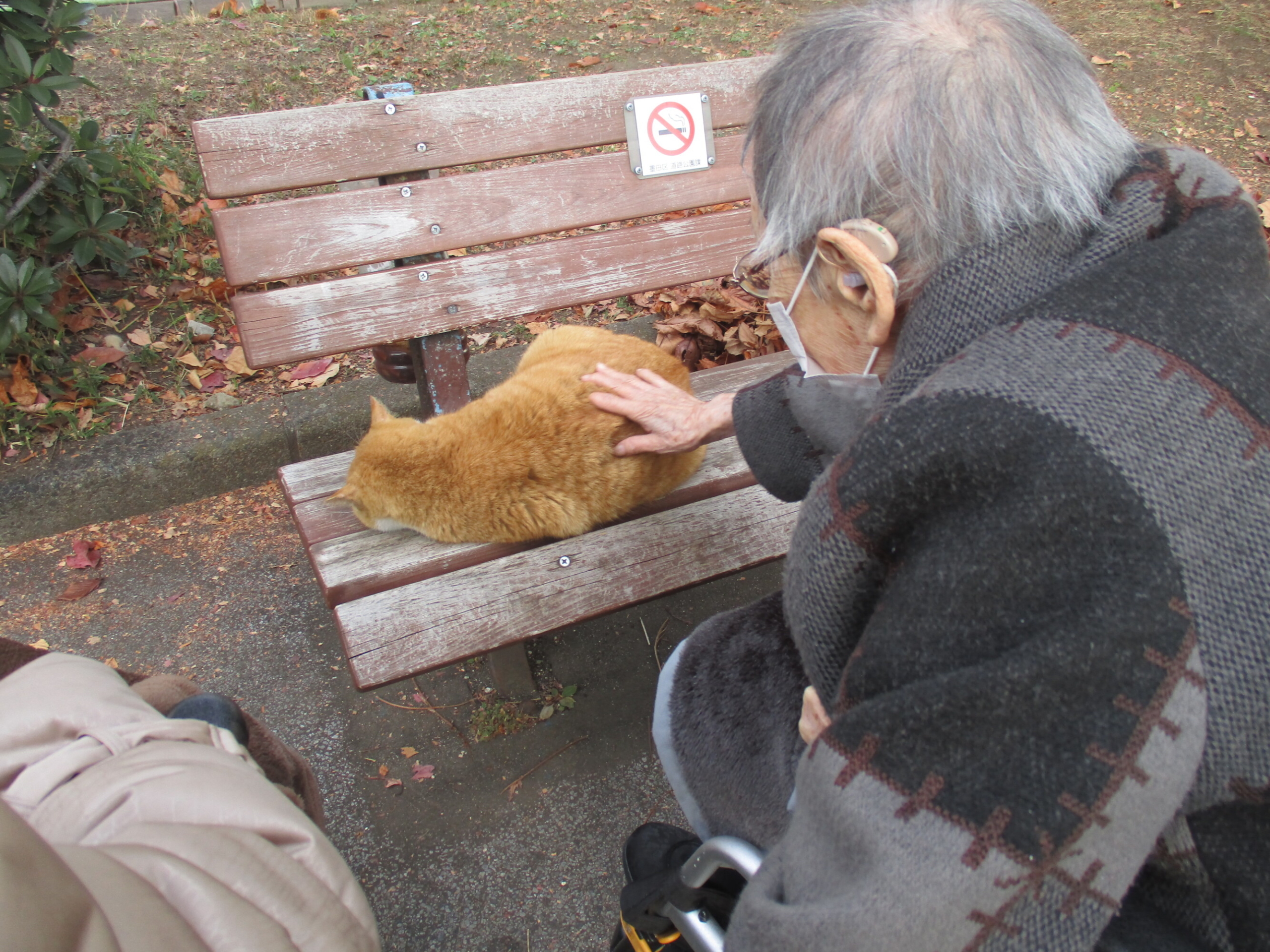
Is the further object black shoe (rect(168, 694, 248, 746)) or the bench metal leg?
the bench metal leg

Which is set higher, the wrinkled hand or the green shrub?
the green shrub

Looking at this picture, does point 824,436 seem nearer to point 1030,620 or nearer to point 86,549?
point 1030,620

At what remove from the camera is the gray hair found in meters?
1.06

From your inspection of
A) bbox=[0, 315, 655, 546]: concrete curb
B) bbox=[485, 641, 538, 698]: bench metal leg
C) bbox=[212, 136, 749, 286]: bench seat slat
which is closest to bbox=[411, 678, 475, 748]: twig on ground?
bbox=[485, 641, 538, 698]: bench metal leg

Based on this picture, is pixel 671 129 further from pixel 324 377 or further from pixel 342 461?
pixel 324 377

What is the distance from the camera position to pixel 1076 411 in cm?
87

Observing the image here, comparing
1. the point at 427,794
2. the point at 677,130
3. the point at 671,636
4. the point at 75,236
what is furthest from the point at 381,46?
the point at 427,794

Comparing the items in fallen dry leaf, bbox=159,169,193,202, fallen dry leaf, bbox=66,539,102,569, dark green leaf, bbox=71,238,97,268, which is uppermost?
fallen dry leaf, bbox=159,169,193,202

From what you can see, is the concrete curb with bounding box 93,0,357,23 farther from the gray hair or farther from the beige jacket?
the gray hair

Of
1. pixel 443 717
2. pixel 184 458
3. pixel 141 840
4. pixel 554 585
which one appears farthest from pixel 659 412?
pixel 184 458

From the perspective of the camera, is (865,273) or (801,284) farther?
(801,284)

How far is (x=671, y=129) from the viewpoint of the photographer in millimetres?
2703

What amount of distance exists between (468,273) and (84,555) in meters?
1.77

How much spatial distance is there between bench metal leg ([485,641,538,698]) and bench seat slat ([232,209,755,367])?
1.01m
